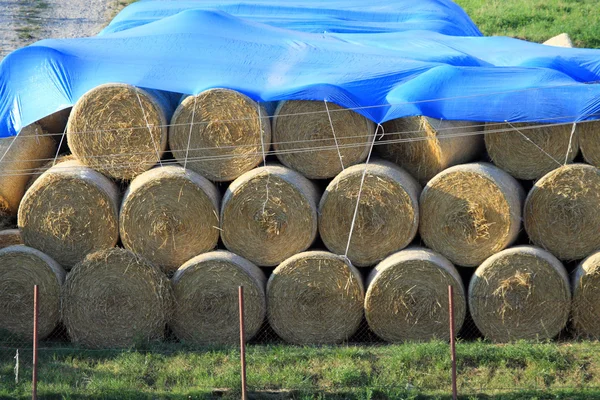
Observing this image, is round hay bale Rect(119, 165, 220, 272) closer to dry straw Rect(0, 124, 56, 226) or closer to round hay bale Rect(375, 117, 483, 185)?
dry straw Rect(0, 124, 56, 226)

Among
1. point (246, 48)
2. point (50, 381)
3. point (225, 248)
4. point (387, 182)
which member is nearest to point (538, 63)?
point (387, 182)

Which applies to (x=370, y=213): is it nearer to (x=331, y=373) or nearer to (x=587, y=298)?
(x=331, y=373)

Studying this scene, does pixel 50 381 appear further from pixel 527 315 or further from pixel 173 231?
pixel 527 315

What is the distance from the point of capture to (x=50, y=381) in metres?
10.4

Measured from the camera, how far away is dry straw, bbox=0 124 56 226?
12598 mm

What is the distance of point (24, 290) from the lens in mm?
11539

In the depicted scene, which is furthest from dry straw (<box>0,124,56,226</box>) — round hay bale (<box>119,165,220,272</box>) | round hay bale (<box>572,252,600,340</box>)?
round hay bale (<box>572,252,600,340</box>)

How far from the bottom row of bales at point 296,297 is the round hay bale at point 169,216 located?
0.24 m

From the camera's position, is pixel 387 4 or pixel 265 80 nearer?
pixel 265 80

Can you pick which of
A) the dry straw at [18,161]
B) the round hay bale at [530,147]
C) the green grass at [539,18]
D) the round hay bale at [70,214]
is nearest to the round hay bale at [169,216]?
the round hay bale at [70,214]

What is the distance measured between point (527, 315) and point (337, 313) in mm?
2056

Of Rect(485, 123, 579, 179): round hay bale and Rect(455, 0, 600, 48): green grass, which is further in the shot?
Rect(455, 0, 600, 48): green grass

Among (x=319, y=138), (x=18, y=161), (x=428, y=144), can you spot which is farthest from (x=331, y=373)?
(x=18, y=161)

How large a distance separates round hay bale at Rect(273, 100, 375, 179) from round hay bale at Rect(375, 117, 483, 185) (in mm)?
313
